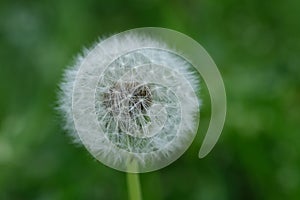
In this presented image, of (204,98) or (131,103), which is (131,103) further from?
(204,98)

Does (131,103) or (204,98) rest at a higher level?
(204,98)

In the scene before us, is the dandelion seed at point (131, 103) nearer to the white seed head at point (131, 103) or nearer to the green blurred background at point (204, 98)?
the white seed head at point (131, 103)

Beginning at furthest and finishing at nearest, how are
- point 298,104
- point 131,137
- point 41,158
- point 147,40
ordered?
1. point 298,104
2. point 41,158
3. point 147,40
4. point 131,137

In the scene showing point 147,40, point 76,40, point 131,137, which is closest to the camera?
point 131,137

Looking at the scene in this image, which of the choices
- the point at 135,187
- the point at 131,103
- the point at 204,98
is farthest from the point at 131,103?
the point at 204,98

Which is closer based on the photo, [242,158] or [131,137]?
[131,137]

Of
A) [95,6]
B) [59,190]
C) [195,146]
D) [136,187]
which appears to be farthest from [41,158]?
[136,187]

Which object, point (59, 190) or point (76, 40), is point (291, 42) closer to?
point (76, 40)
